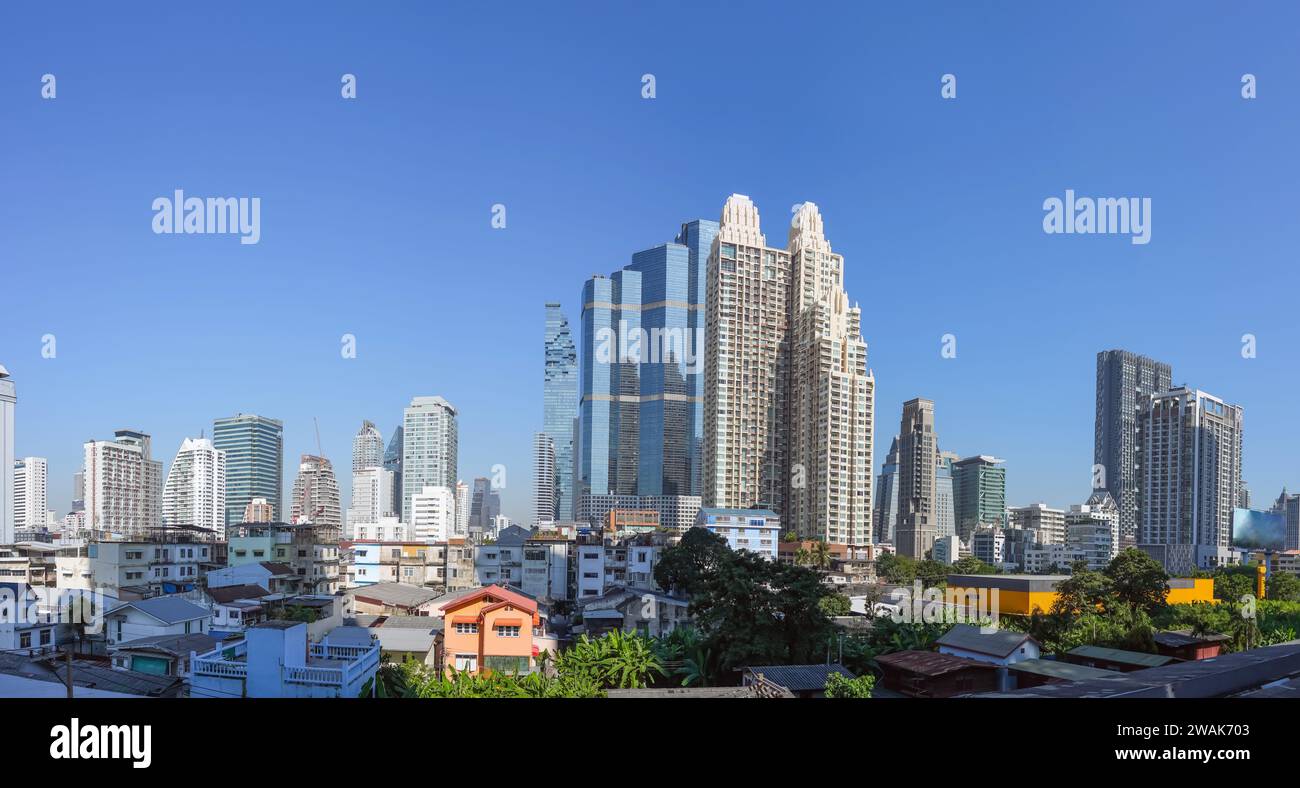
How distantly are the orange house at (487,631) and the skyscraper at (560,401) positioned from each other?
62176mm

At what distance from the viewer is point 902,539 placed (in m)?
47.2

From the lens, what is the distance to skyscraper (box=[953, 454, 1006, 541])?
64688 millimetres

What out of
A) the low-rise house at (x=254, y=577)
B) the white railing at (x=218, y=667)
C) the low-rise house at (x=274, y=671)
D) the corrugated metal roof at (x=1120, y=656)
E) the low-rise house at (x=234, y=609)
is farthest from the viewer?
the low-rise house at (x=254, y=577)

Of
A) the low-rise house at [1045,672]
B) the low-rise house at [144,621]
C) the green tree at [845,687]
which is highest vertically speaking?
the green tree at [845,687]

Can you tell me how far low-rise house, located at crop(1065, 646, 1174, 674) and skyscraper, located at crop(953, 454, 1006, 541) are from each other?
55061 mm

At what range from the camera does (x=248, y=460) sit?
46.1 meters

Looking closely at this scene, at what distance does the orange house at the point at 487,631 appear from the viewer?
1127 cm

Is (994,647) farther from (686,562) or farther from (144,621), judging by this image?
(144,621)

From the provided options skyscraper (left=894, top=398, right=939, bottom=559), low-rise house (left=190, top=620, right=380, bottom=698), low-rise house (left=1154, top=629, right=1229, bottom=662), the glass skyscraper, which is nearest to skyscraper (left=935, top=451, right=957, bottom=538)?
skyscraper (left=894, top=398, right=939, bottom=559)

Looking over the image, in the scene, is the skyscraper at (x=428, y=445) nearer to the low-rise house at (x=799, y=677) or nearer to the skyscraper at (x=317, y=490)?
the skyscraper at (x=317, y=490)

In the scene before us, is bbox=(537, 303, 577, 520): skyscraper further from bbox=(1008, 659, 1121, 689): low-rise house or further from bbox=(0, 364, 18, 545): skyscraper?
bbox=(1008, 659, 1121, 689): low-rise house

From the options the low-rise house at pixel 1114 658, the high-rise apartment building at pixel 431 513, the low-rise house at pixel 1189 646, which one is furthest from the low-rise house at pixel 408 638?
the high-rise apartment building at pixel 431 513
